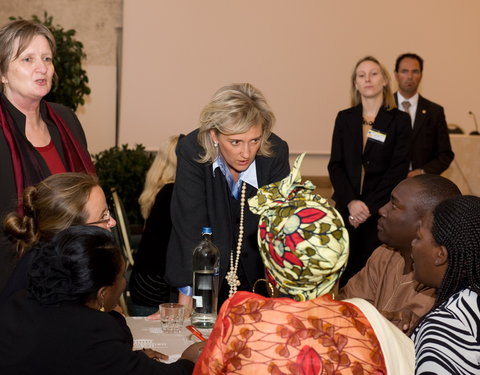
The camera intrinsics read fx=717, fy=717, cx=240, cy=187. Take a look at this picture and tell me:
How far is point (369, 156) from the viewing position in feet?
15.5

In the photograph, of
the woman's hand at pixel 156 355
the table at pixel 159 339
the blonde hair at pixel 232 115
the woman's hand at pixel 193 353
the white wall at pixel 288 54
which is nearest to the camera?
the woman's hand at pixel 193 353

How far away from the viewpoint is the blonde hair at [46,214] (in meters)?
2.37

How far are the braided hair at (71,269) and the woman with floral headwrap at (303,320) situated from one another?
0.39 metres

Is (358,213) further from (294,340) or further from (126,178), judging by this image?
(294,340)

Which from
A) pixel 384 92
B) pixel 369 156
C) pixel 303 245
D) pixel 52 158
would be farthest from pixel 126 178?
pixel 303 245

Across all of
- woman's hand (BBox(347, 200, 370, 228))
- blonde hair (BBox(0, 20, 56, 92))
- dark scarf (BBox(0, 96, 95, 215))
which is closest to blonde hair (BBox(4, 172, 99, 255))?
dark scarf (BBox(0, 96, 95, 215))

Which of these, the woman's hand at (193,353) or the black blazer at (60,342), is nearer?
the black blazer at (60,342)

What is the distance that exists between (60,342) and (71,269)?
179mm

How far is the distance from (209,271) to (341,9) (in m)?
6.57

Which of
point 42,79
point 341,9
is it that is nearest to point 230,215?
point 42,79

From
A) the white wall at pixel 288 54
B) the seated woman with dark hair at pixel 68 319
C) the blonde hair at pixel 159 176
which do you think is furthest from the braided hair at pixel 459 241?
the white wall at pixel 288 54

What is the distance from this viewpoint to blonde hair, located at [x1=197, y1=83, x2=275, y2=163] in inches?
110

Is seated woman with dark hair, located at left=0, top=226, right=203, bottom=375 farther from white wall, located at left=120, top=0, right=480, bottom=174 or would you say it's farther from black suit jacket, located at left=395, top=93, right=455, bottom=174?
white wall, located at left=120, top=0, right=480, bottom=174

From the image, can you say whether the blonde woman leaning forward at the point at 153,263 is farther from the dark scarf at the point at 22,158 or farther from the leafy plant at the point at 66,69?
the leafy plant at the point at 66,69
